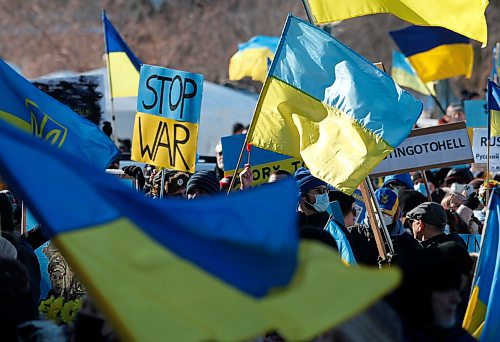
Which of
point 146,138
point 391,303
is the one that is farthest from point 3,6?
point 391,303

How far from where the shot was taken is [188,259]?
12.9ft

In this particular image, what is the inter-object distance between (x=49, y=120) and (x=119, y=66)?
5552mm

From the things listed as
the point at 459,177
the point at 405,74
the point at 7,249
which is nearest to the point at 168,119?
the point at 7,249

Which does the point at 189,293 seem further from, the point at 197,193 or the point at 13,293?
the point at 197,193

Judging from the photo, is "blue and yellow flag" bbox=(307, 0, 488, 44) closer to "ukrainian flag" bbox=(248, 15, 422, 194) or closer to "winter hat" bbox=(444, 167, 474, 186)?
"ukrainian flag" bbox=(248, 15, 422, 194)

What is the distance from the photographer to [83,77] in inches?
500

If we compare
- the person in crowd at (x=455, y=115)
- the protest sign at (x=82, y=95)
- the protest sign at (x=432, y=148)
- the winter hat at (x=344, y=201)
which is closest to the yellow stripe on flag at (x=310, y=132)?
the winter hat at (x=344, y=201)

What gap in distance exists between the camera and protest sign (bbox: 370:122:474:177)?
346 inches

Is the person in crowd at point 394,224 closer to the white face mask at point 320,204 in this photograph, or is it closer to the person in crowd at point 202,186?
the white face mask at point 320,204

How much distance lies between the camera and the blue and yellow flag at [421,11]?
793cm

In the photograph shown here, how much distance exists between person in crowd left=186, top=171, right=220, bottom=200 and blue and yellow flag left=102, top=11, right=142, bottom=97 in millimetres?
4798

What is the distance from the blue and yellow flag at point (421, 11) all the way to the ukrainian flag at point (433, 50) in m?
7.93

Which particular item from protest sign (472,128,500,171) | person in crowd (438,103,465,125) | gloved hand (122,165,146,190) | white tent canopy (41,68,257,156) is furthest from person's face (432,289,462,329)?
white tent canopy (41,68,257,156)

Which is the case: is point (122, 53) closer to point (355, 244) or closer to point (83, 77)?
point (83, 77)
